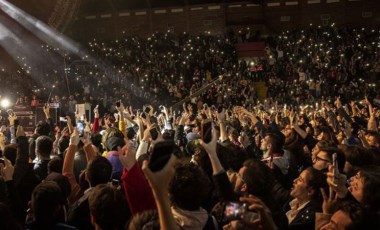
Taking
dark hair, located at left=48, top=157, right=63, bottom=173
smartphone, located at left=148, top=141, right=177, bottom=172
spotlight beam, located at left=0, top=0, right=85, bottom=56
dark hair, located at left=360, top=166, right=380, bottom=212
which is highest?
spotlight beam, located at left=0, top=0, right=85, bottom=56

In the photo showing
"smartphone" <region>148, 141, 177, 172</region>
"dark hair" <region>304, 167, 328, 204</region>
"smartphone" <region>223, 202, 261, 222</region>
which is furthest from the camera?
"dark hair" <region>304, 167, 328, 204</region>

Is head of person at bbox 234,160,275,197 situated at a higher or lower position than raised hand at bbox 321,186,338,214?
higher

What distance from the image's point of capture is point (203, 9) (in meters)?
30.2

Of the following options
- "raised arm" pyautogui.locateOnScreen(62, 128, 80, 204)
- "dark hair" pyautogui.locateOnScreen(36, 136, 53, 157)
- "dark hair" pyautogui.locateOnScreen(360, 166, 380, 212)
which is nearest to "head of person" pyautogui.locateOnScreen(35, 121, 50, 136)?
"dark hair" pyautogui.locateOnScreen(36, 136, 53, 157)

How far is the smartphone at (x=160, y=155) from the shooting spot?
1766 mm

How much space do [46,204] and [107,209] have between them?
0.45 metres

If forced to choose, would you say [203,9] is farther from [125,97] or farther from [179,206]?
[179,206]

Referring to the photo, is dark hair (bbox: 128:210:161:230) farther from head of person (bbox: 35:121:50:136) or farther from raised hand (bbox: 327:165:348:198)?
head of person (bbox: 35:121:50:136)

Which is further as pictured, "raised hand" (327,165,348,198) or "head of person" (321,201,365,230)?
"raised hand" (327,165,348,198)

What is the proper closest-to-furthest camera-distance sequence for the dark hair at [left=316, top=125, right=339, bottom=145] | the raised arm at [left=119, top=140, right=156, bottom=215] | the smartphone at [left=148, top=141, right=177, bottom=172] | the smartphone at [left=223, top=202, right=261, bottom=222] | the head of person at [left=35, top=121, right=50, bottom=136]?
the smartphone at [left=148, top=141, right=177, bottom=172], the smartphone at [left=223, top=202, right=261, bottom=222], the raised arm at [left=119, top=140, right=156, bottom=215], the dark hair at [left=316, top=125, right=339, bottom=145], the head of person at [left=35, top=121, right=50, bottom=136]

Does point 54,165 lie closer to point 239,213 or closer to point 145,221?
point 145,221

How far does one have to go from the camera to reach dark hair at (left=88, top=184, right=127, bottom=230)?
8.27 feet

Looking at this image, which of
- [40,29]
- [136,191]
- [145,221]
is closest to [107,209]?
[136,191]

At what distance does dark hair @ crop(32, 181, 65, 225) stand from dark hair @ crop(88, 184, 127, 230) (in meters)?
0.32
